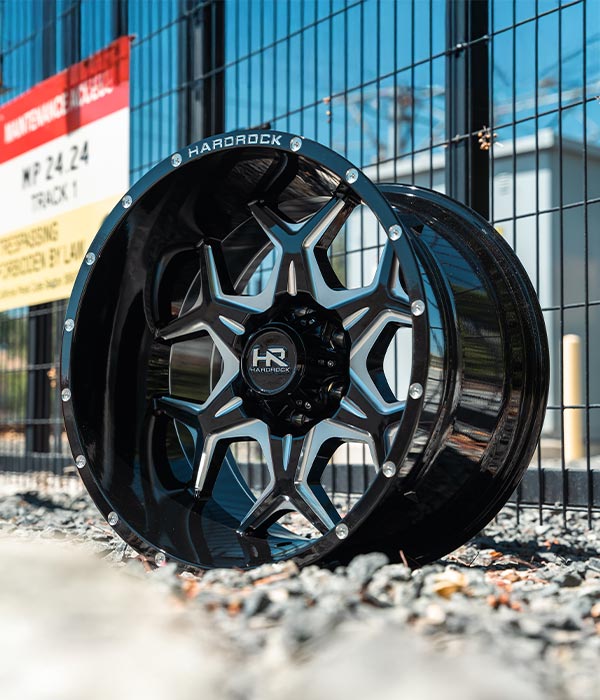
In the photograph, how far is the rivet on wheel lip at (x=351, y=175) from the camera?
2.97 m

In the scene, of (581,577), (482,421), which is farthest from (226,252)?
(581,577)

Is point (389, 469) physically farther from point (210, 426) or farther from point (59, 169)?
point (59, 169)

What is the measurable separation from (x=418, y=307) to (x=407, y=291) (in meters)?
0.12

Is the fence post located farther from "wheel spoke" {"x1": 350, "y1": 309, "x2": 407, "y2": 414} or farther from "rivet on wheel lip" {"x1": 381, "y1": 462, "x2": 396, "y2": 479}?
"rivet on wheel lip" {"x1": 381, "y1": 462, "x2": 396, "y2": 479}

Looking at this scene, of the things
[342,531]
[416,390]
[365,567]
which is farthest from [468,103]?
[365,567]

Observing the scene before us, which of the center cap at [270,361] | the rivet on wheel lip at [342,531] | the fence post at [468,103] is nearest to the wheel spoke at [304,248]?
the center cap at [270,361]

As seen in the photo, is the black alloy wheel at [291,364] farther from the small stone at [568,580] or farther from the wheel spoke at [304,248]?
the small stone at [568,580]

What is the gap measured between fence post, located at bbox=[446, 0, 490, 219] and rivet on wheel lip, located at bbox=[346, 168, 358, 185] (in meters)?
1.97

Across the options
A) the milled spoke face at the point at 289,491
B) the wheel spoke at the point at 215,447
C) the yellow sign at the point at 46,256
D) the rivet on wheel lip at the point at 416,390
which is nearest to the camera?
the rivet on wheel lip at the point at 416,390

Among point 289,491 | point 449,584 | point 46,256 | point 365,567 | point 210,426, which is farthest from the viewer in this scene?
point 46,256

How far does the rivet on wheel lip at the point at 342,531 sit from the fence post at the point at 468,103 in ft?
8.15

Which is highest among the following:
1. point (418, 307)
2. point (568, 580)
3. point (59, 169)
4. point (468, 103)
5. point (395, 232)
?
point (59, 169)

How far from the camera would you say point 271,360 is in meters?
3.34

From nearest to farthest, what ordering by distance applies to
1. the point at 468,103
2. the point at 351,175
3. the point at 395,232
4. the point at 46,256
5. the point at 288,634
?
the point at 288,634
the point at 395,232
the point at 351,175
the point at 468,103
the point at 46,256
